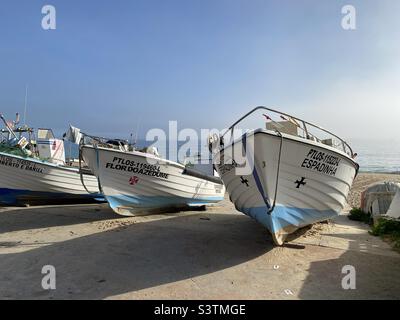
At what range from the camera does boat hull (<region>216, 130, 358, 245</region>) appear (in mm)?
5691

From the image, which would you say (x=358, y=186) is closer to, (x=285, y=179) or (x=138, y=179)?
(x=138, y=179)

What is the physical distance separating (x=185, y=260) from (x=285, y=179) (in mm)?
2105

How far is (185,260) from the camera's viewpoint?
19.3ft

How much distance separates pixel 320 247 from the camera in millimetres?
6742

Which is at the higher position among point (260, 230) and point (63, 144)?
point (63, 144)

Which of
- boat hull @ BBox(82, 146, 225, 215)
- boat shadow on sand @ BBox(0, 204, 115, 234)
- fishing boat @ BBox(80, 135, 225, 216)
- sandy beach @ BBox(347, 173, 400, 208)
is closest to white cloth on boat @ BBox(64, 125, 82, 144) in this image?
fishing boat @ BBox(80, 135, 225, 216)

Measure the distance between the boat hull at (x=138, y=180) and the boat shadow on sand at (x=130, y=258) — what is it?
3.11 ft

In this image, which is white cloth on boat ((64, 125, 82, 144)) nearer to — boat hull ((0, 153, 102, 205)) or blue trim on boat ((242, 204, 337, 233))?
boat hull ((0, 153, 102, 205))

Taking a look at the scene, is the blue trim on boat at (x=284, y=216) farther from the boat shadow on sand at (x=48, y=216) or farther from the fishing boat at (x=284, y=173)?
the boat shadow on sand at (x=48, y=216)

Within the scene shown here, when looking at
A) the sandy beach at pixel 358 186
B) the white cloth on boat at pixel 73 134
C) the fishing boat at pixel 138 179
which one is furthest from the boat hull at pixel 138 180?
the sandy beach at pixel 358 186

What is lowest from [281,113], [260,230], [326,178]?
[260,230]
